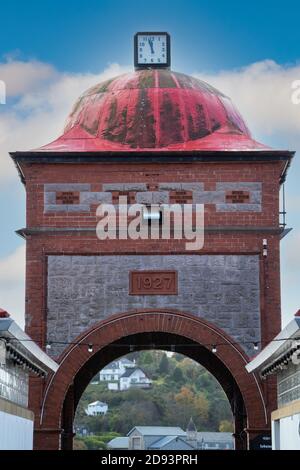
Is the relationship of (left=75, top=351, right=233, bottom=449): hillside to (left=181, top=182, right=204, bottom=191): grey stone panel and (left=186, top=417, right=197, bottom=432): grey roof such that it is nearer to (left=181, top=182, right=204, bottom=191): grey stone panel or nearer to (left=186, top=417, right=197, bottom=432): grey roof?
(left=186, top=417, right=197, bottom=432): grey roof

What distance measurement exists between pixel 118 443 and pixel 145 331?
77.8 metres

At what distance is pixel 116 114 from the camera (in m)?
39.3

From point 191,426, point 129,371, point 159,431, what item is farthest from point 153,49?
point 129,371

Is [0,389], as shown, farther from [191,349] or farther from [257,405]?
[191,349]

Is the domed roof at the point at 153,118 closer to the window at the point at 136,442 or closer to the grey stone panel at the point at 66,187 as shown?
the grey stone panel at the point at 66,187

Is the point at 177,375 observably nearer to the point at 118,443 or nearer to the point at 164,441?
the point at 118,443

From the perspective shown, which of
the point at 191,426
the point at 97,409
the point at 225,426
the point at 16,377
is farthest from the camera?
the point at 97,409

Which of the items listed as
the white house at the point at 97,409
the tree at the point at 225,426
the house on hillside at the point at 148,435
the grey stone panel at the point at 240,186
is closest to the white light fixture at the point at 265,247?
the grey stone panel at the point at 240,186

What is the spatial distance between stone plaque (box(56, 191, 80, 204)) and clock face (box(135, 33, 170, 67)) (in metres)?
6.75

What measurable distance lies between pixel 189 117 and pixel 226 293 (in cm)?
594

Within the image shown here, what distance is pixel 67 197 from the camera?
37.0 meters

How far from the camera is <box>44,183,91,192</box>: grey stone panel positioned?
3697 cm

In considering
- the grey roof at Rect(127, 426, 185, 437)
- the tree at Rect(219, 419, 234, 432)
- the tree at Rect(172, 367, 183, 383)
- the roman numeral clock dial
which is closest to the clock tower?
the roman numeral clock dial
